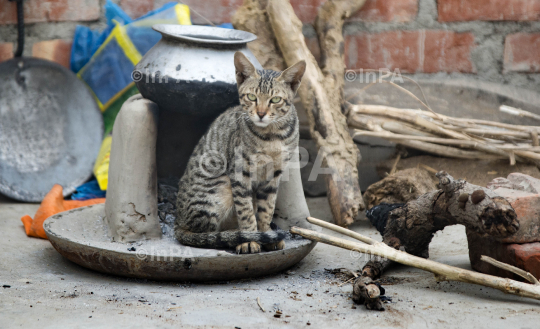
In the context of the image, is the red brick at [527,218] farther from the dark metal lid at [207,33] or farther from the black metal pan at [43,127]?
the black metal pan at [43,127]

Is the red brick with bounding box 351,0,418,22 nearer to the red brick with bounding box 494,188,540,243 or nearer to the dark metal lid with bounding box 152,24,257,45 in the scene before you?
the dark metal lid with bounding box 152,24,257,45

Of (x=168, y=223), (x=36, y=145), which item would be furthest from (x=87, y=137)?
(x=168, y=223)

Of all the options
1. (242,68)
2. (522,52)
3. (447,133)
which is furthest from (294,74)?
(522,52)

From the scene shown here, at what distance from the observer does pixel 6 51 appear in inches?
139

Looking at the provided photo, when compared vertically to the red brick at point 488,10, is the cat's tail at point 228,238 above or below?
below

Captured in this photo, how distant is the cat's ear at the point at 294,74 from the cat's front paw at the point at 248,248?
2.32 ft

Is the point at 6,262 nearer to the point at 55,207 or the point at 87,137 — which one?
the point at 55,207

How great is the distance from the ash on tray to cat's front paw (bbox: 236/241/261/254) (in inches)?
21.0

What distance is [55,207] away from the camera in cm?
285

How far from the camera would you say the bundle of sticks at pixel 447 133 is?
2.88m

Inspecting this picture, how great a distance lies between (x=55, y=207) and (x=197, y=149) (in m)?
1.04

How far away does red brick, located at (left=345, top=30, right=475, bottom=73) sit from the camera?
3295mm

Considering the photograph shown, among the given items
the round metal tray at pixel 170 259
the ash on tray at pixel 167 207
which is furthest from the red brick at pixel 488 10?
the ash on tray at pixel 167 207

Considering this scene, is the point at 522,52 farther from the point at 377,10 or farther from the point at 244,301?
the point at 244,301
